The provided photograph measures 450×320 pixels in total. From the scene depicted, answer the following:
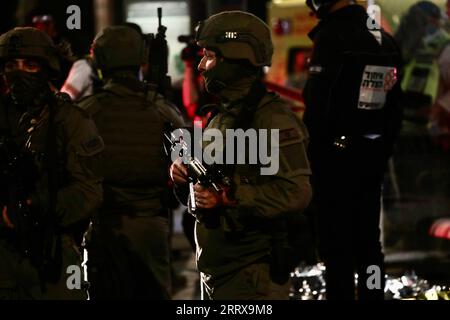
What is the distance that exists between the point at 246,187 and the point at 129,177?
66.3 inches

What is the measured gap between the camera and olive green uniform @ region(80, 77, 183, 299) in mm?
6453

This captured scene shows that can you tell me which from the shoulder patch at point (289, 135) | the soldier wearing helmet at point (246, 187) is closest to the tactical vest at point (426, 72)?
the soldier wearing helmet at point (246, 187)

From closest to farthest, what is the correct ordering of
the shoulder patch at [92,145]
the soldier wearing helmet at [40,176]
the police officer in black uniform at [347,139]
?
the soldier wearing helmet at [40,176], the shoulder patch at [92,145], the police officer in black uniform at [347,139]

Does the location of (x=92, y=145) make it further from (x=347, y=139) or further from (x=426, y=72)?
(x=426, y=72)

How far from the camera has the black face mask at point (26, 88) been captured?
209 inches

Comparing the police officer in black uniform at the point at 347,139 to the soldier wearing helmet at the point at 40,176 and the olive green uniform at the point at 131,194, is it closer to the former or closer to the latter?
the olive green uniform at the point at 131,194

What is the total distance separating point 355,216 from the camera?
6.72 metres

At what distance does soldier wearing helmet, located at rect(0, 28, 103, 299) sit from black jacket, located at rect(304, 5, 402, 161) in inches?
71.1

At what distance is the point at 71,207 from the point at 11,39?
896 mm

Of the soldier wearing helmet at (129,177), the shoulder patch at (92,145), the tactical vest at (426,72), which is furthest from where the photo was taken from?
the tactical vest at (426,72)

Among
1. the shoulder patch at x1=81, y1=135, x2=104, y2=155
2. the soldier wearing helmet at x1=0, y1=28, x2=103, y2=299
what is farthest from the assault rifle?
the shoulder patch at x1=81, y1=135, x2=104, y2=155

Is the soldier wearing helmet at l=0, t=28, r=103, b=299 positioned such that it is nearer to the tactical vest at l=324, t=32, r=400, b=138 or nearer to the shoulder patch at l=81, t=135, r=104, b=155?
the shoulder patch at l=81, t=135, r=104, b=155

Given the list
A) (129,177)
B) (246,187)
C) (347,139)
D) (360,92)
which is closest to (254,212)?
(246,187)

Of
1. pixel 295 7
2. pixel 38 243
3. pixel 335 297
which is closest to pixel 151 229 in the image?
pixel 335 297
